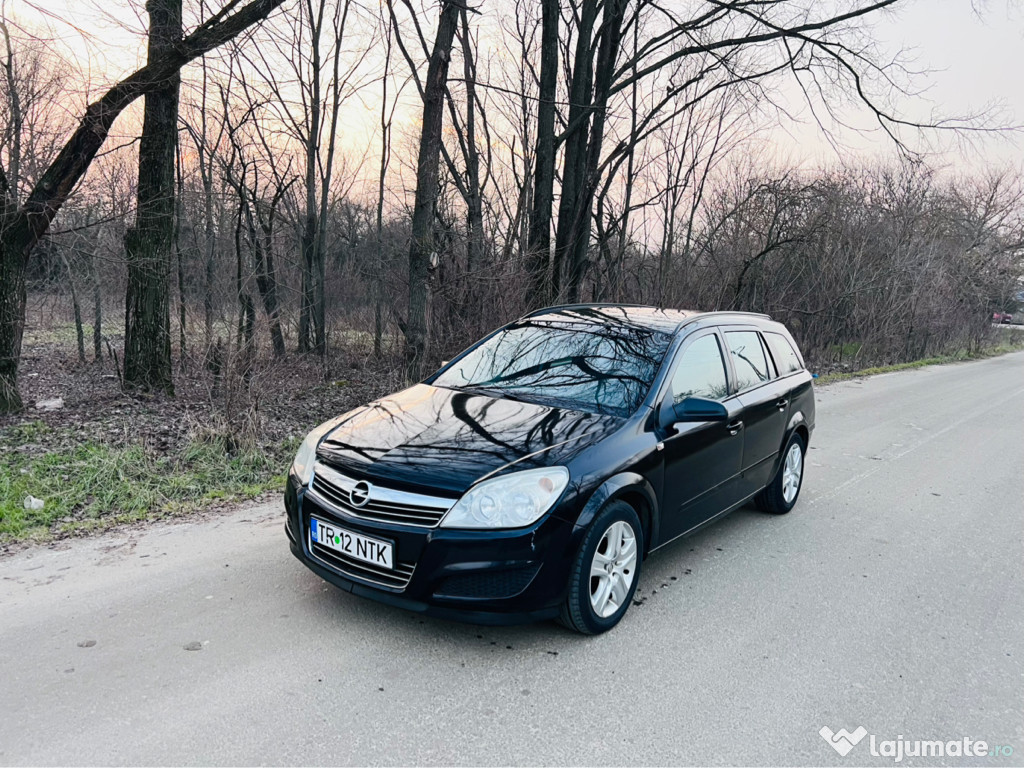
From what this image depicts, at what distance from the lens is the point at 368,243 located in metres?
24.7

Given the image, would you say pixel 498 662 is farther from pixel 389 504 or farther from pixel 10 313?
pixel 10 313

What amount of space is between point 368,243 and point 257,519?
68.6ft

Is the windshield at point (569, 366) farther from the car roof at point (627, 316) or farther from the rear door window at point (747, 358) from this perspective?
the rear door window at point (747, 358)

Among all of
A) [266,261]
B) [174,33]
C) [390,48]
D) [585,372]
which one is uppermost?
[390,48]

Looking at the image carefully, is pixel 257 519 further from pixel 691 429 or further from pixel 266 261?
pixel 266 261

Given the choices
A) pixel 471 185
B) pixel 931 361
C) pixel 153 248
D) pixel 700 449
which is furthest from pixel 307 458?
pixel 931 361

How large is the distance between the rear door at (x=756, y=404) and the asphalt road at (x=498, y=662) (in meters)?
0.56

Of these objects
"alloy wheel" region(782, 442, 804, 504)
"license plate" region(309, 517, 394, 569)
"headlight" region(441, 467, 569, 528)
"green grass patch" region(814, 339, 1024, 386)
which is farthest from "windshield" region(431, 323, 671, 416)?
"green grass patch" region(814, 339, 1024, 386)

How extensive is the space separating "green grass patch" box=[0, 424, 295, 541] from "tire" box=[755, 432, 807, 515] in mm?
4241

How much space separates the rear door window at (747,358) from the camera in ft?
16.3

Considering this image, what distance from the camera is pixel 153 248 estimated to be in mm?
9211

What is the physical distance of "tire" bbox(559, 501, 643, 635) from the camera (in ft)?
10.9

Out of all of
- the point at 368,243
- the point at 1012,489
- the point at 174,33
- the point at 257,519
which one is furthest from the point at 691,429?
the point at 368,243

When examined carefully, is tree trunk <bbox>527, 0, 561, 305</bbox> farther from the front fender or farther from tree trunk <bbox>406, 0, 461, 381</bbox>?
the front fender
